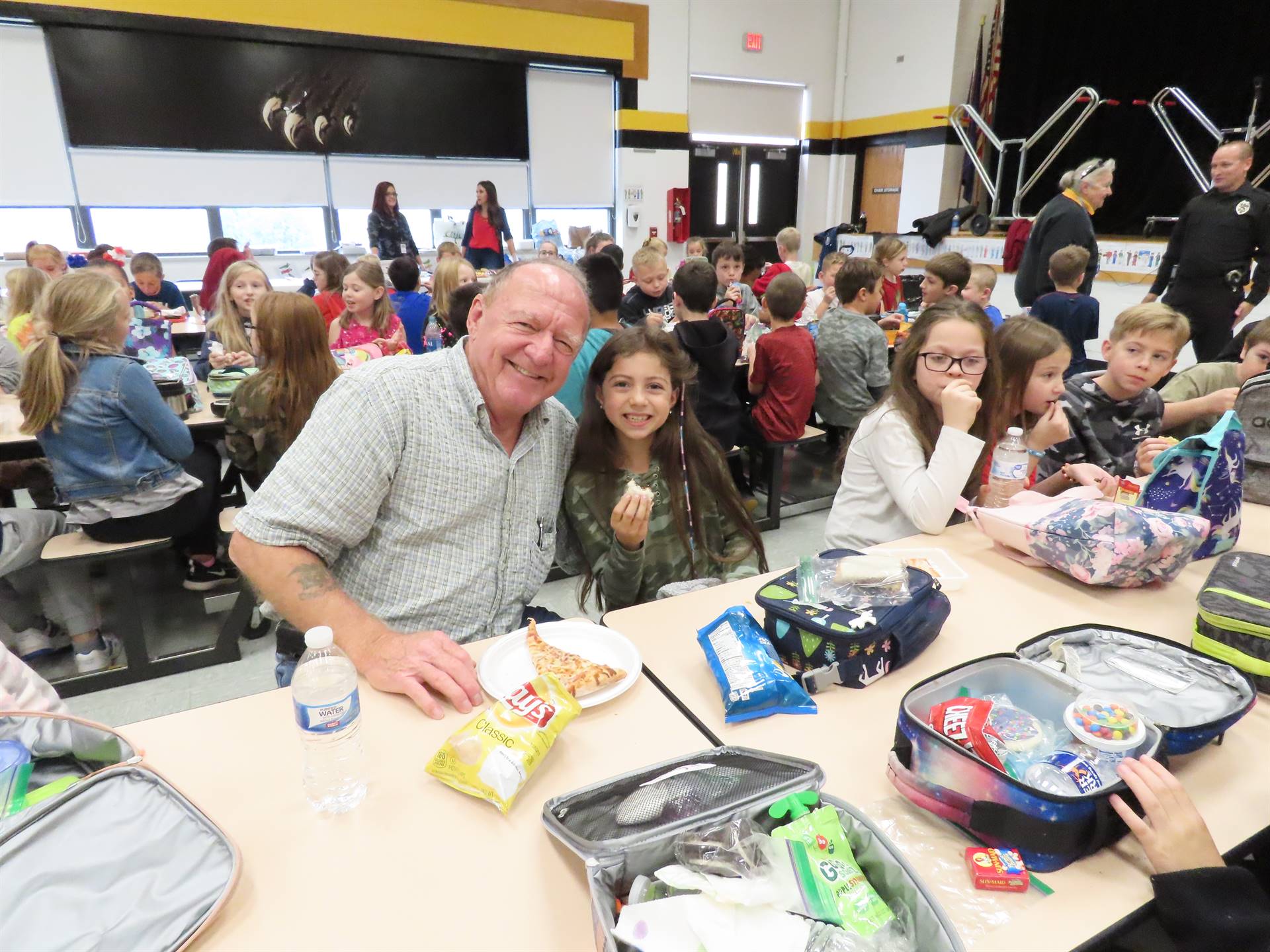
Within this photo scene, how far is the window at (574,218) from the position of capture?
9.26m

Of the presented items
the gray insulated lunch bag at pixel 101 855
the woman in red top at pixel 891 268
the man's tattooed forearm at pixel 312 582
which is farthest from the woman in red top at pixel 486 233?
the gray insulated lunch bag at pixel 101 855

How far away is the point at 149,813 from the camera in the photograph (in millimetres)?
843

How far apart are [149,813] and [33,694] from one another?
578mm

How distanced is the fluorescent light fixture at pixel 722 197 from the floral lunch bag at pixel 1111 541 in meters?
9.73

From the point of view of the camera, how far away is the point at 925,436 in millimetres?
1959

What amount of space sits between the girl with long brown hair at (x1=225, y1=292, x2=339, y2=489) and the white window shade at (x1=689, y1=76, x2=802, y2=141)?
8485 mm

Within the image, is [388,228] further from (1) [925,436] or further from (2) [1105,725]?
(2) [1105,725]

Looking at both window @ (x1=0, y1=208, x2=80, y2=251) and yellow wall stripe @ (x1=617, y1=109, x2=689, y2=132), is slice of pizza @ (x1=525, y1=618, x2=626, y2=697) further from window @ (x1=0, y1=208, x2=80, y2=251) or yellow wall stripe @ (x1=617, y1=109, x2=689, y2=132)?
yellow wall stripe @ (x1=617, y1=109, x2=689, y2=132)

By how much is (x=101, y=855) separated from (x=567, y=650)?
70 cm

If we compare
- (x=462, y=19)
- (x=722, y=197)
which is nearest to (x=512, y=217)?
(x=462, y=19)

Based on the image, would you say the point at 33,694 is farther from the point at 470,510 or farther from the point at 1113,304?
the point at 1113,304

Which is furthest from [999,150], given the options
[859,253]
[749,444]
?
[749,444]

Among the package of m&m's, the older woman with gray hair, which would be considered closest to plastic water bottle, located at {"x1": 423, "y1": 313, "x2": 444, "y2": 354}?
the package of m&m's

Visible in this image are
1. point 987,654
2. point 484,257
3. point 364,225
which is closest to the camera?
point 987,654
